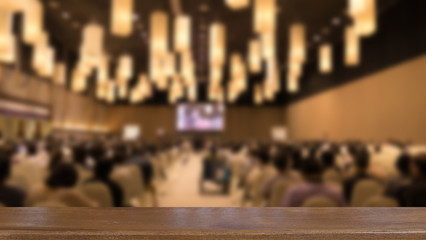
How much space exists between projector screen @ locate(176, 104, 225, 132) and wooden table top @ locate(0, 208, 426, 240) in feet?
73.7

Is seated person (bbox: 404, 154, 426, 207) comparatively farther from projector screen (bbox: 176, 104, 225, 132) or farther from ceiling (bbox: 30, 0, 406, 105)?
projector screen (bbox: 176, 104, 225, 132)

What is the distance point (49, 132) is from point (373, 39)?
42.0ft

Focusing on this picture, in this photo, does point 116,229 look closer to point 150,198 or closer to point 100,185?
point 100,185

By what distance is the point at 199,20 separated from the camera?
11781 mm

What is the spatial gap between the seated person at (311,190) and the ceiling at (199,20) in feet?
26.4

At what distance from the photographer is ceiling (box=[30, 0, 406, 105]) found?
408 inches

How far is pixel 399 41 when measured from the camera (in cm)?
1032

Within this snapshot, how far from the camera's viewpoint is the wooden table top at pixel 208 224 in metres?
0.55

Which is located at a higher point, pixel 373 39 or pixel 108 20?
pixel 108 20

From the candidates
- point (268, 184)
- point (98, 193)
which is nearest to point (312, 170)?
point (268, 184)

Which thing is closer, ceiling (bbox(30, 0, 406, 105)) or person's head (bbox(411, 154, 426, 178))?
person's head (bbox(411, 154, 426, 178))

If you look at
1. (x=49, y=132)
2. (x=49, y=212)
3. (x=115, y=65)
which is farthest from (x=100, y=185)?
(x=115, y=65)

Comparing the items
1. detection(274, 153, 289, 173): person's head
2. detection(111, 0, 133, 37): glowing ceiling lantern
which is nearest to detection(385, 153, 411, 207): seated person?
detection(274, 153, 289, 173): person's head

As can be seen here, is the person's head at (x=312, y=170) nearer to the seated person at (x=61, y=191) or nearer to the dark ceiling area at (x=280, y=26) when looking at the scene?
the seated person at (x=61, y=191)
